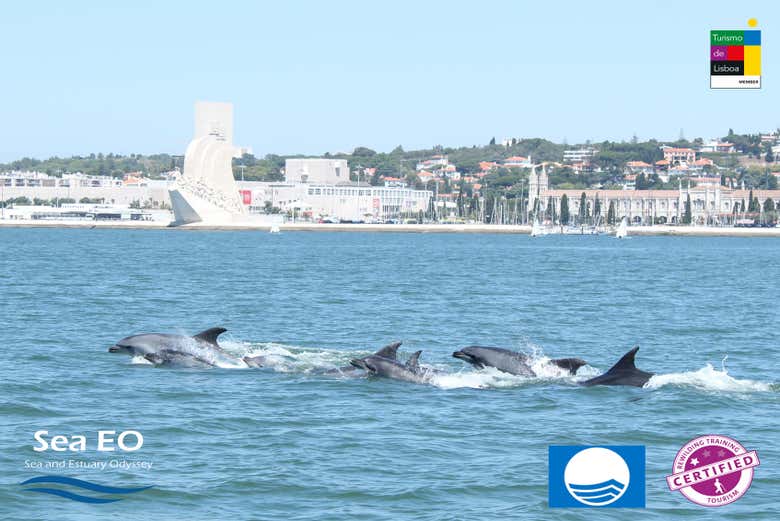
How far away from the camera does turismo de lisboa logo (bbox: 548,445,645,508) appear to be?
43.6 feet

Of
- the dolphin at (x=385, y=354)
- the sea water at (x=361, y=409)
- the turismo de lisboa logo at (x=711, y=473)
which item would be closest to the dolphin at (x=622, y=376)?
the sea water at (x=361, y=409)

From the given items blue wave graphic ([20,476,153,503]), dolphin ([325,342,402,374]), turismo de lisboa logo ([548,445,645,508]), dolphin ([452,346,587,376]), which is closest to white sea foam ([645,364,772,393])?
dolphin ([452,346,587,376])

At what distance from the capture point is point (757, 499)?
14.8m

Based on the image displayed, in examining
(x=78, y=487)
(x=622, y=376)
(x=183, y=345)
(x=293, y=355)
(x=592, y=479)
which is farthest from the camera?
(x=293, y=355)

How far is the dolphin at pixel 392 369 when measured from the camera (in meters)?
22.2

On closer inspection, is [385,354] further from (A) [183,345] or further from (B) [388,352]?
(A) [183,345]

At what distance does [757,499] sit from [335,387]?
871 cm

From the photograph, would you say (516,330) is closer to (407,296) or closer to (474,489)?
(407,296)

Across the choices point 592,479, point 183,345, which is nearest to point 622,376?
point 183,345

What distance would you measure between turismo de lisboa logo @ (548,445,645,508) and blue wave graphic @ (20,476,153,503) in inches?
188

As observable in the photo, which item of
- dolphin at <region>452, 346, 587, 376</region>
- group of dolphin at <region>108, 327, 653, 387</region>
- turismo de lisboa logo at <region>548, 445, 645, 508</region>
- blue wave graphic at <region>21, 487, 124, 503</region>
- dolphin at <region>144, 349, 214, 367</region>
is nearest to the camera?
turismo de lisboa logo at <region>548, 445, 645, 508</region>

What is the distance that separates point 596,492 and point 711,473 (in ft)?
4.43

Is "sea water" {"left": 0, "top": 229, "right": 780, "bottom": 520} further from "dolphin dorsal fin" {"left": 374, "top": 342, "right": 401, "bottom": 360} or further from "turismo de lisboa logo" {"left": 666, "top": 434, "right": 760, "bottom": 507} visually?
"dolphin dorsal fin" {"left": 374, "top": 342, "right": 401, "bottom": 360}

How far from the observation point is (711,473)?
1370 cm
